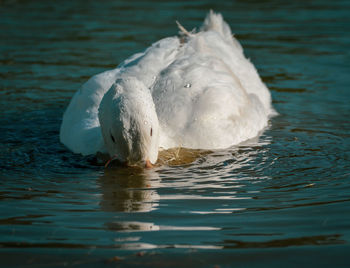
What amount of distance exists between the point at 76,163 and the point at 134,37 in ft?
21.8

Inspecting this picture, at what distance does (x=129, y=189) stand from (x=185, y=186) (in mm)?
480

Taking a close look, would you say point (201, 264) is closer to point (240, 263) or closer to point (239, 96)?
point (240, 263)

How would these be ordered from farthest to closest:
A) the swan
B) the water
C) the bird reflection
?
the swan
the bird reflection
the water

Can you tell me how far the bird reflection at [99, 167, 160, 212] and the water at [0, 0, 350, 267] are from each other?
0.6 inches

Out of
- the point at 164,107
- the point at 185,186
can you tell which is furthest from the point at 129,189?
the point at 164,107

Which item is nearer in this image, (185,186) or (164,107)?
Result: (185,186)

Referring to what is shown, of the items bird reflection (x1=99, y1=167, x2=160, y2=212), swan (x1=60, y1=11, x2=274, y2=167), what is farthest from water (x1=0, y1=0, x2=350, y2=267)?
swan (x1=60, y1=11, x2=274, y2=167)

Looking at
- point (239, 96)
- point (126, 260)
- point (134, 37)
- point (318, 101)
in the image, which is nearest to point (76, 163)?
point (239, 96)

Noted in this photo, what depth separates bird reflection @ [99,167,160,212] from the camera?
4720mm

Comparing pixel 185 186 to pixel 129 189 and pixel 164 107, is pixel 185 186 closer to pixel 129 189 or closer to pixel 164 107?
pixel 129 189

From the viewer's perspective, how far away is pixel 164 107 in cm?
649

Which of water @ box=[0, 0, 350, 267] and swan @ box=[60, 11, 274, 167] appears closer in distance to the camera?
water @ box=[0, 0, 350, 267]

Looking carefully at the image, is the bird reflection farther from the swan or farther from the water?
the swan

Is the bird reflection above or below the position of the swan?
below
